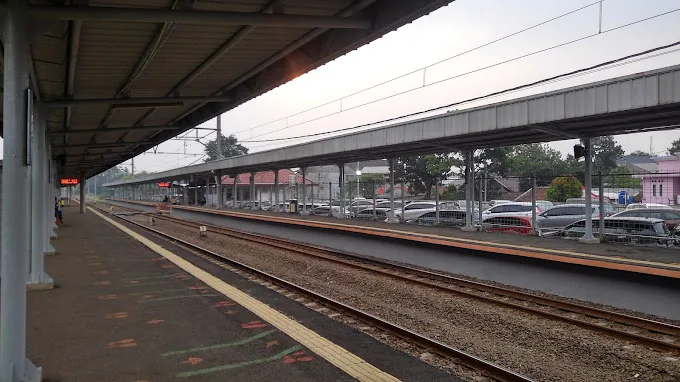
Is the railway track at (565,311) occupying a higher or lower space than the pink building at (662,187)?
lower

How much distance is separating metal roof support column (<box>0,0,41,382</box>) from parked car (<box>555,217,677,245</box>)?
12857mm

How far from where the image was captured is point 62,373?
5117 mm

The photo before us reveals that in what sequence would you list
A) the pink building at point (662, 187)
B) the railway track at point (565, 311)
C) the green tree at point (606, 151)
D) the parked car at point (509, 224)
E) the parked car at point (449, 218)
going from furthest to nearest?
the green tree at point (606, 151) → the parked car at point (449, 218) → the parked car at point (509, 224) → the pink building at point (662, 187) → the railway track at point (565, 311)

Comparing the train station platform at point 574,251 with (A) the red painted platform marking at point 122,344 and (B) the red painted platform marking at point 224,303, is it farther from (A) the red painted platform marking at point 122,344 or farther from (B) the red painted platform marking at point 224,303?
(A) the red painted platform marking at point 122,344

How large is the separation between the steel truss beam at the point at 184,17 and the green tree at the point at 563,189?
465 inches

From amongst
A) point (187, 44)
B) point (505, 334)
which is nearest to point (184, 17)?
point (187, 44)

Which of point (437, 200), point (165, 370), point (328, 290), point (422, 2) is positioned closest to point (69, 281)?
point (328, 290)

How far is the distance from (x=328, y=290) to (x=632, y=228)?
328 inches

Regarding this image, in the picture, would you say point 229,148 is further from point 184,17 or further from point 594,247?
point 184,17

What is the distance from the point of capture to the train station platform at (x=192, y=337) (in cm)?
518

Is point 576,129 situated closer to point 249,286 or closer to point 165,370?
point 249,286

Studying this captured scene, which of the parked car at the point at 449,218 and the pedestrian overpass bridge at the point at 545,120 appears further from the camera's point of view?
the parked car at the point at 449,218

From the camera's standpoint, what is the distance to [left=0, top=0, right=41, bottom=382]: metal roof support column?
438 cm

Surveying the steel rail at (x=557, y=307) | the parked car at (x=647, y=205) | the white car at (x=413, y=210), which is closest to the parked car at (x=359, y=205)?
the white car at (x=413, y=210)
